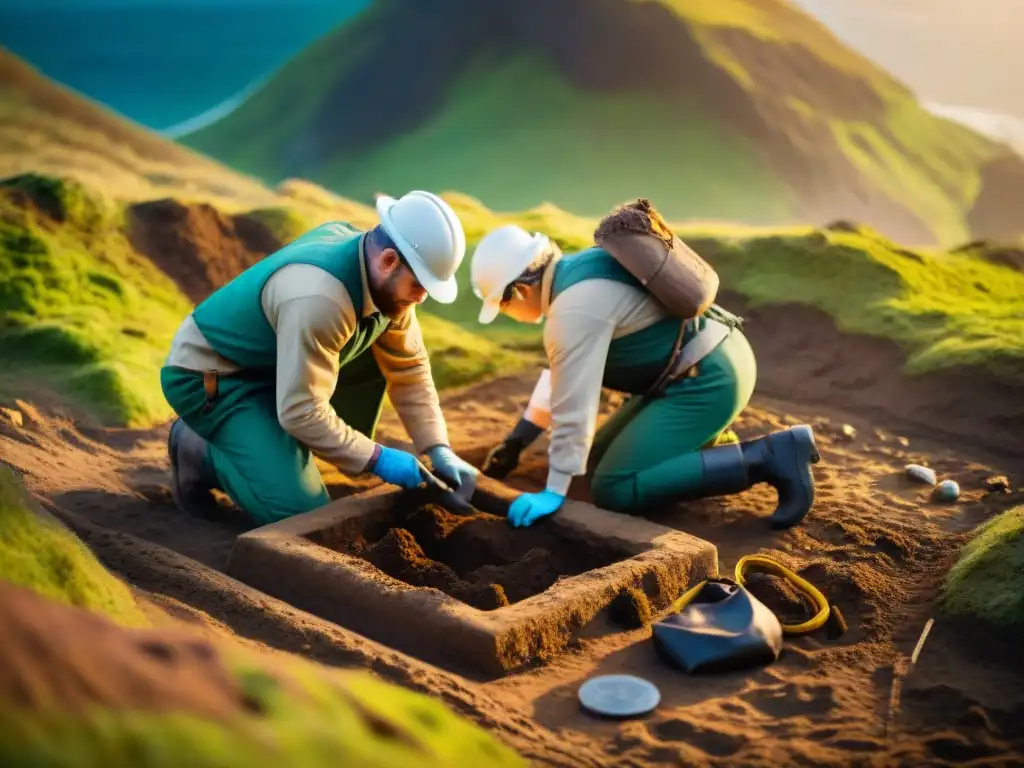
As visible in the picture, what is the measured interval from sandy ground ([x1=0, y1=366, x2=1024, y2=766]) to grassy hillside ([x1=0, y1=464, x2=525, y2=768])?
0.43 metres

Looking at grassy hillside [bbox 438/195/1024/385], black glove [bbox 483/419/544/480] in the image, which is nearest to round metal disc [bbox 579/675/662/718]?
black glove [bbox 483/419/544/480]

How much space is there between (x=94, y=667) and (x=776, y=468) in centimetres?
285

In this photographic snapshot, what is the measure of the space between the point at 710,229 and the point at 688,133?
16.3 feet

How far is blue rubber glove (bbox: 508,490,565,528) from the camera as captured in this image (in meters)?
3.84

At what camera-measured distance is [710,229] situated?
8039 mm

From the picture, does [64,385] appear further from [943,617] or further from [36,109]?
[36,109]

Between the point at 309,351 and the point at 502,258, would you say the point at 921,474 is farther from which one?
the point at 309,351

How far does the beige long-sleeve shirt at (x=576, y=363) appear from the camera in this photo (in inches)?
156

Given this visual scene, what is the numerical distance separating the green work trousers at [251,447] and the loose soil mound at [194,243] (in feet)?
9.57

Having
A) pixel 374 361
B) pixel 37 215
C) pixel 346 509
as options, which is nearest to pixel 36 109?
pixel 37 215

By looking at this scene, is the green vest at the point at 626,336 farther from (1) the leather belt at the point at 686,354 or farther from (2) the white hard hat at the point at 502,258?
(2) the white hard hat at the point at 502,258

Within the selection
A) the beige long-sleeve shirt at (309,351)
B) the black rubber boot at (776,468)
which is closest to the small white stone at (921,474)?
the black rubber boot at (776,468)

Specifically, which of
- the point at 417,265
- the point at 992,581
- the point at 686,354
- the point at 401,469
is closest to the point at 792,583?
the point at 992,581

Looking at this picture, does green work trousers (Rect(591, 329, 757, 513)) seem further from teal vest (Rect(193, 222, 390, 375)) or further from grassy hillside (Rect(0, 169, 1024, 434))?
grassy hillside (Rect(0, 169, 1024, 434))
